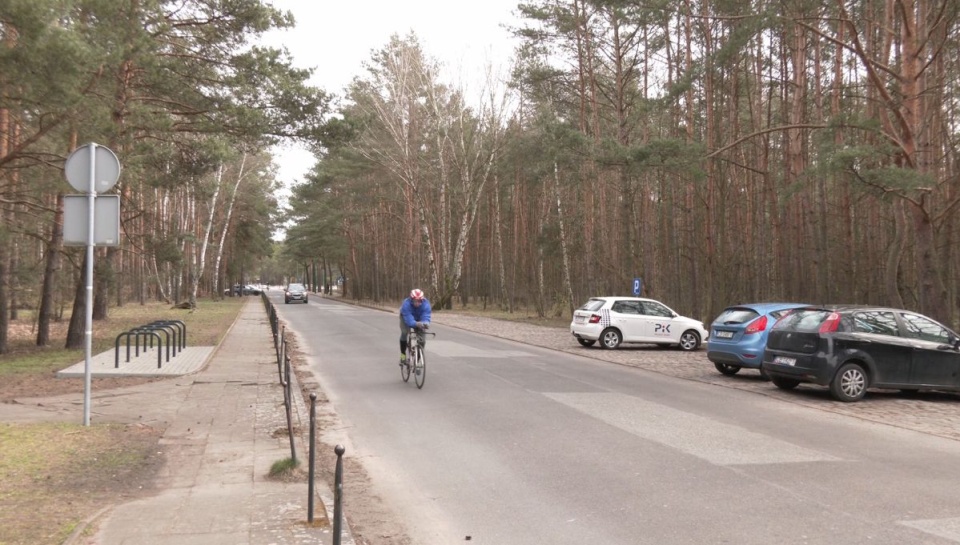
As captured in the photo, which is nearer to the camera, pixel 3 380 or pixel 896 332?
pixel 896 332

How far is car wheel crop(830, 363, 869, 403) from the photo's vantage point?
1080 centimetres

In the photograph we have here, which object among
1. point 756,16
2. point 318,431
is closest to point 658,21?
point 756,16

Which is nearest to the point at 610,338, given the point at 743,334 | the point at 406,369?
the point at 743,334

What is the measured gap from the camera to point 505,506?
5.55 metres

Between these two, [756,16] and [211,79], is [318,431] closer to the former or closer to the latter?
[756,16]

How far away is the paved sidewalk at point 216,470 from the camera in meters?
4.72

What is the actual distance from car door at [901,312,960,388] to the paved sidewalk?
9.12 metres

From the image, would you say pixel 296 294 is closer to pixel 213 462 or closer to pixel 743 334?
pixel 743 334

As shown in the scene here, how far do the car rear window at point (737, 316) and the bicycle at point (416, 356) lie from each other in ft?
19.9

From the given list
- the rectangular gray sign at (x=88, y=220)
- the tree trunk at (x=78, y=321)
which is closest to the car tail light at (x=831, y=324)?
the rectangular gray sign at (x=88, y=220)

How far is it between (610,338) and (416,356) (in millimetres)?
9069

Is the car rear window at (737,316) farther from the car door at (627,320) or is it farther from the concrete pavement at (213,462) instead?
the concrete pavement at (213,462)

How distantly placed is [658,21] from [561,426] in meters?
12.3

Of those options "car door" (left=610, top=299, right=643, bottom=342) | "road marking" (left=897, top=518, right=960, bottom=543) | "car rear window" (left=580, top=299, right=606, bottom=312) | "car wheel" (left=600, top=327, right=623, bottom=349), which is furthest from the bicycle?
"car door" (left=610, top=299, right=643, bottom=342)
